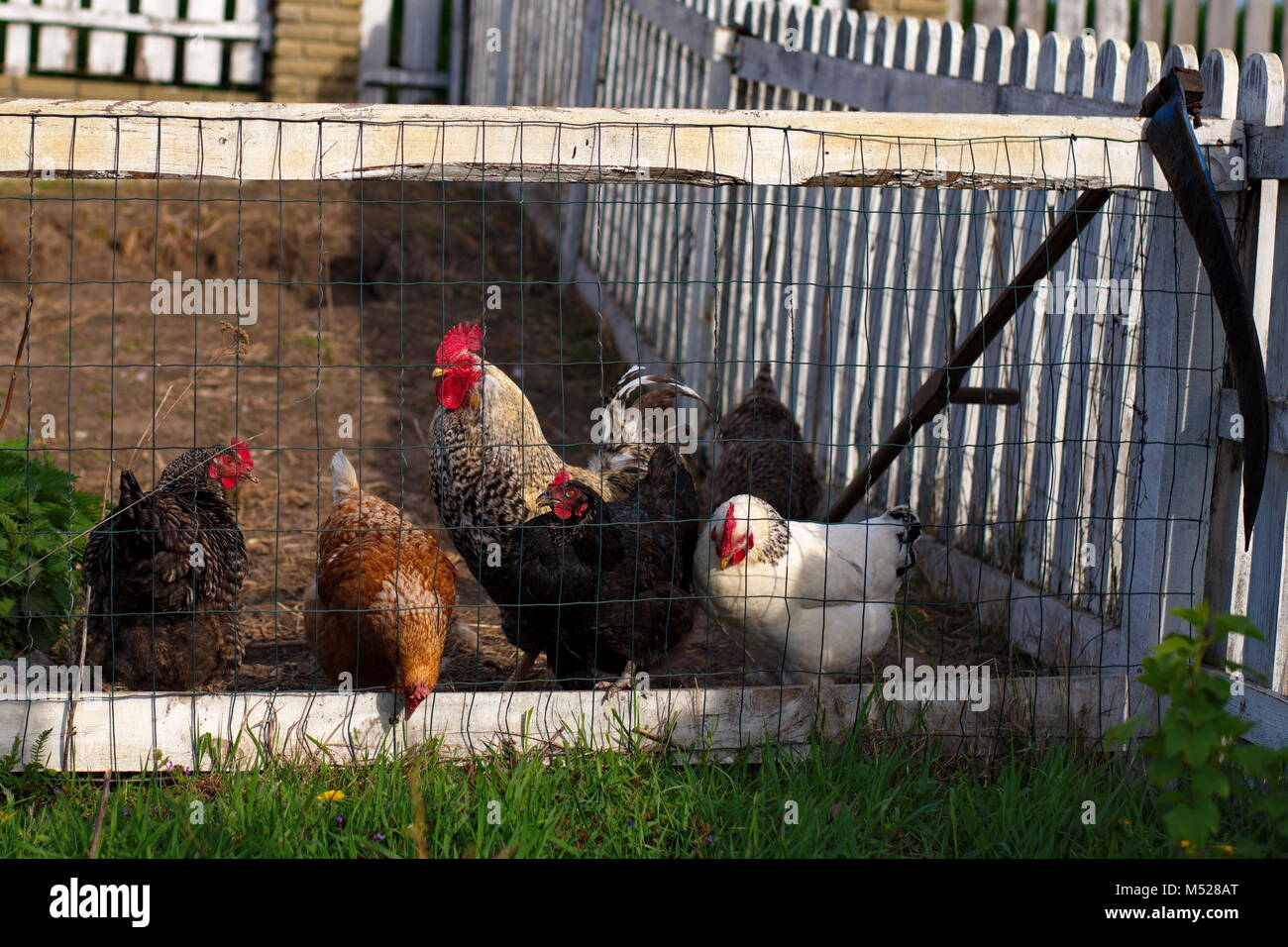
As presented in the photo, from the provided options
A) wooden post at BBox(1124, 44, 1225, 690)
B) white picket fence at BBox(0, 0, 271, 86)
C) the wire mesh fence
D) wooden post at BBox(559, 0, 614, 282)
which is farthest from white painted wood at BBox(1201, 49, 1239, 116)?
white picket fence at BBox(0, 0, 271, 86)

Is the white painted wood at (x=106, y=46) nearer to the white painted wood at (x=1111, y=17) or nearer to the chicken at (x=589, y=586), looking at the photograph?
the white painted wood at (x=1111, y=17)

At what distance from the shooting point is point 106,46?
38.9 feet

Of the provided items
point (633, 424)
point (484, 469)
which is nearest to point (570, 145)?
point (484, 469)

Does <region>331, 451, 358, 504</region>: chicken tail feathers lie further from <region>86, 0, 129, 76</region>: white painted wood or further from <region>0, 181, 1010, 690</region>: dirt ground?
<region>86, 0, 129, 76</region>: white painted wood

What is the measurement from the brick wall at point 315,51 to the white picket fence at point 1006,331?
4.24 metres

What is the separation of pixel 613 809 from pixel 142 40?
1119 cm

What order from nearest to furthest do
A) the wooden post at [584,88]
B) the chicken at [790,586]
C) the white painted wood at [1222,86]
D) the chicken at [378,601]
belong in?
the white painted wood at [1222,86], the chicken at [378,601], the chicken at [790,586], the wooden post at [584,88]

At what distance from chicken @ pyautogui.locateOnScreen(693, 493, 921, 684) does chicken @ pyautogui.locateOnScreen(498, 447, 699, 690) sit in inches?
6.4

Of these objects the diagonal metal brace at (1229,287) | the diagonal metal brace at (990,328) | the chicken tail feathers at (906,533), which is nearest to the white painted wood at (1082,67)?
the diagonal metal brace at (990,328)

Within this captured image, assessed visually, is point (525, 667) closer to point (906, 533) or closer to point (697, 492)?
point (697, 492)

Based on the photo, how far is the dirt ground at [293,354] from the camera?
502 cm

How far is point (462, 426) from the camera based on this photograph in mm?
4258
